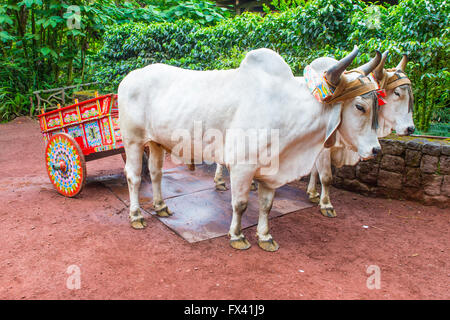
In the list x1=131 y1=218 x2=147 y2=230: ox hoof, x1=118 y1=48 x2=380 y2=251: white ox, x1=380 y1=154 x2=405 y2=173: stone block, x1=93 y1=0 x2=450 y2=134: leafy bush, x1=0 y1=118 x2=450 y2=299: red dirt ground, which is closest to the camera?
x1=0 y1=118 x2=450 y2=299: red dirt ground

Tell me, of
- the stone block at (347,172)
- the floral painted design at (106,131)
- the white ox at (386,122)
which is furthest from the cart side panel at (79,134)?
the stone block at (347,172)

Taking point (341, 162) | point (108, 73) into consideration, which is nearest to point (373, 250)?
point (341, 162)

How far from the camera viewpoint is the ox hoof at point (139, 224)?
3.68 metres

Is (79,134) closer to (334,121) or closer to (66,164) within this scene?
(66,164)

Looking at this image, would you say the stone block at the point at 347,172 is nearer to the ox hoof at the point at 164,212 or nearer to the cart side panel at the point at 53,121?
the ox hoof at the point at 164,212

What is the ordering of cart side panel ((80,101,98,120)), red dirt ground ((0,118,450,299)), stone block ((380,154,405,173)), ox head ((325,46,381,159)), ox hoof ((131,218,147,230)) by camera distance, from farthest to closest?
stone block ((380,154,405,173)) → cart side panel ((80,101,98,120)) → ox hoof ((131,218,147,230)) → ox head ((325,46,381,159)) → red dirt ground ((0,118,450,299))

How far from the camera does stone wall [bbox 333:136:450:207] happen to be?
4.17 metres

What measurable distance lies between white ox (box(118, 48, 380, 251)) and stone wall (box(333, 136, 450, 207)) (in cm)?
Answer: 174

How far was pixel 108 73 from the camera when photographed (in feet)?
26.9

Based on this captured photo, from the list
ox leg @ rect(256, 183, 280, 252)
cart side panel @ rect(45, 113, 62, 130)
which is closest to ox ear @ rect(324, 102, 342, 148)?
ox leg @ rect(256, 183, 280, 252)

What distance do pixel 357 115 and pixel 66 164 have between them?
11.2ft

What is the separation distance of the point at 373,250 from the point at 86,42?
10814mm

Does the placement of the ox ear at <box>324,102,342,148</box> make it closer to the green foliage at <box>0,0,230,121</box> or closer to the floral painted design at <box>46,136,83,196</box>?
the floral painted design at <box>46,136,83,196</box>
